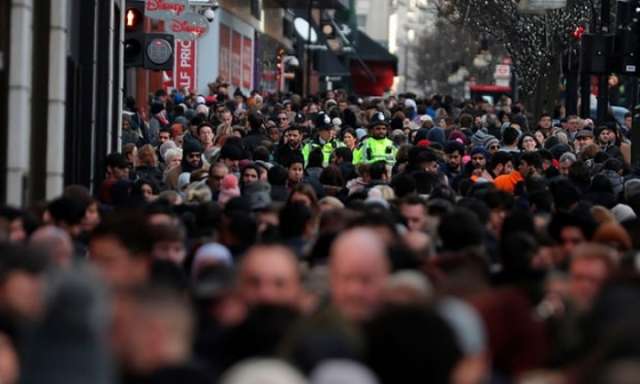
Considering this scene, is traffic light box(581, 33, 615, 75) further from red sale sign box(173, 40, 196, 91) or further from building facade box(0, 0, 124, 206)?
red sale sign box(173, 40, 196, 91)

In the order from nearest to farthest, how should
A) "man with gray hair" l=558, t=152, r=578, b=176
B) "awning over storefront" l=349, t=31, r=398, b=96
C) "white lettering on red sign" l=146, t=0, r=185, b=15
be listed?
"man with gray hair" l=558, t=152, r=578, b=176 < "white lettering on red sign" l=146, t=0, r=185, b=15 < "awning over storefront" l=349, t=31, r=398, b=96

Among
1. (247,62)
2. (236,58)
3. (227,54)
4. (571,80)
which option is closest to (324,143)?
(571,80)

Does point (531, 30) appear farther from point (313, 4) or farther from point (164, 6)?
point (313, 4)

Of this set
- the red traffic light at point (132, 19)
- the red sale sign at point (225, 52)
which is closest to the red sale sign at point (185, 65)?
the red sale sign at point (225, 52)

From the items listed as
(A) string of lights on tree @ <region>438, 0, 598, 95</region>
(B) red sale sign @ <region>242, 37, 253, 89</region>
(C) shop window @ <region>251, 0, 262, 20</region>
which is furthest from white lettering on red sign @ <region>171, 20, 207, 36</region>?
(C) shop window @ <region>251, 0, 262, 20</region>

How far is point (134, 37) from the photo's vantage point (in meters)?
28.2

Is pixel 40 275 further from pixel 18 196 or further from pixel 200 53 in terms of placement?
pixel 200 53

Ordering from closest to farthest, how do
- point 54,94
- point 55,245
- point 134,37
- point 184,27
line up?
point 55,245 < point 54,94 < point 134,37 < point 184,27

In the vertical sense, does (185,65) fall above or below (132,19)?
below

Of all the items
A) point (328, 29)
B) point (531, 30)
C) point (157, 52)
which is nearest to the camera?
point (157, 52)

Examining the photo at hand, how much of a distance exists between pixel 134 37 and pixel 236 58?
38.2 meters

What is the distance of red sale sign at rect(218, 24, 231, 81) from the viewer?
61169mm

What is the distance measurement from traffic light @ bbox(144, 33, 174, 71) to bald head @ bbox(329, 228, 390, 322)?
1763cm

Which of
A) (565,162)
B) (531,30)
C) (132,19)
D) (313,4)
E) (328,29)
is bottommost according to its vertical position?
(565,162)
